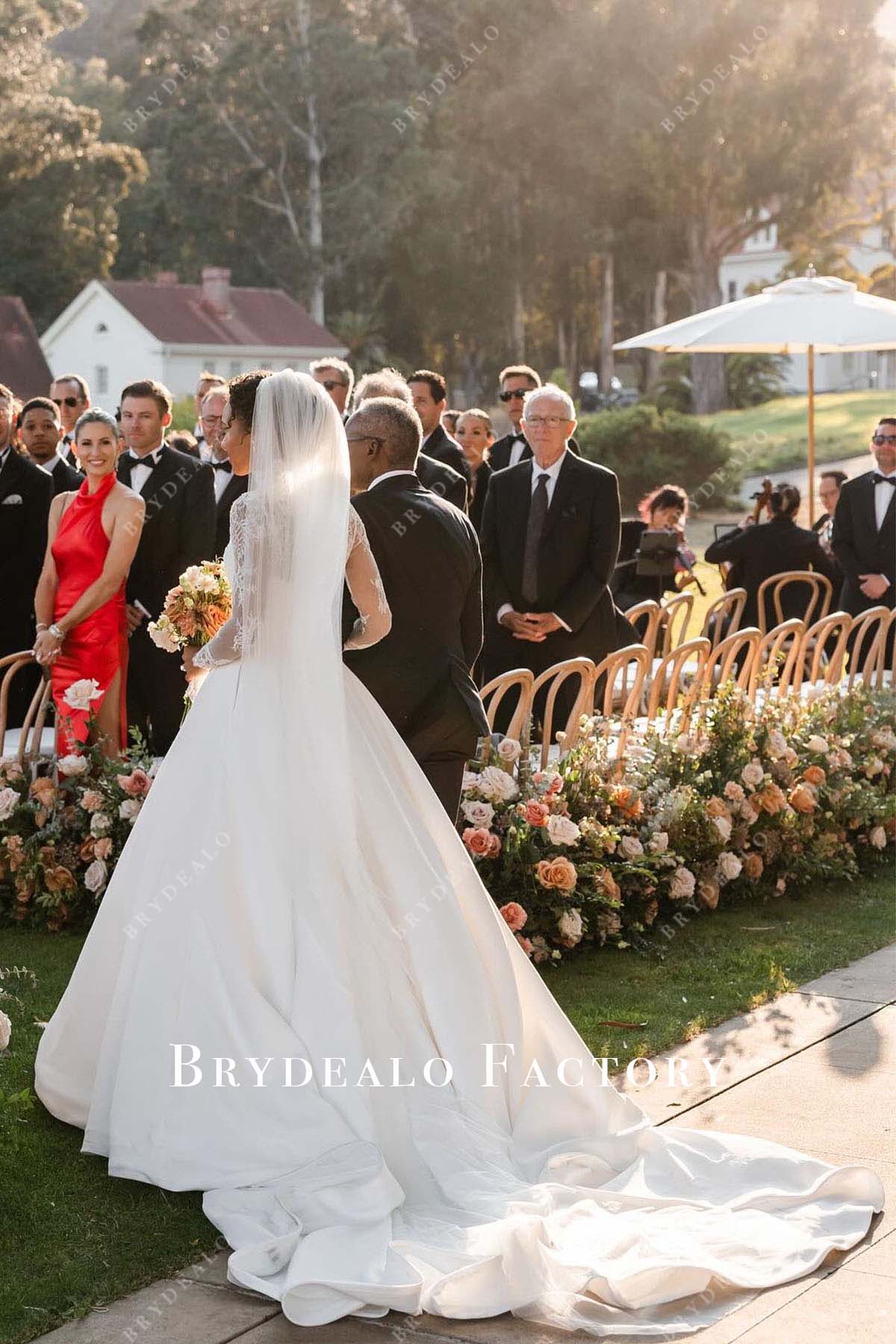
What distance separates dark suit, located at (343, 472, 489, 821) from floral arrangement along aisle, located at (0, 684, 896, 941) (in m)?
0.94

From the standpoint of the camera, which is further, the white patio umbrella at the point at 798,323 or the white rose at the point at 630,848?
the white patio umbrella at the point at 798,323

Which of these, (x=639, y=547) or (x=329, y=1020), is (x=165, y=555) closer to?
(x=639, y=547)

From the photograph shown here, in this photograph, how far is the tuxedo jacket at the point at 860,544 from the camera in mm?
10312

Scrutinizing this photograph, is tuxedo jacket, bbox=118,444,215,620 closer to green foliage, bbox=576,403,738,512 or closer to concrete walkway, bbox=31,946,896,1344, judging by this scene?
concrete walkway, bbox=31,946,896,1344

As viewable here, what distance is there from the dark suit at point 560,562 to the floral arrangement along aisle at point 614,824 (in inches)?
29.9

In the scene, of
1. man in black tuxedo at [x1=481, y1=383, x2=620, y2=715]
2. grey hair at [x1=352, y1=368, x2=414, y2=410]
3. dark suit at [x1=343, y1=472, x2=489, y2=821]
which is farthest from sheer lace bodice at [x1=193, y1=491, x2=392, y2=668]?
man in black tuxedo at [x1=481, y1=383, x2=620, y2=715]

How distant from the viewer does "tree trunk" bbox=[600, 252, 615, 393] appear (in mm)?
53344

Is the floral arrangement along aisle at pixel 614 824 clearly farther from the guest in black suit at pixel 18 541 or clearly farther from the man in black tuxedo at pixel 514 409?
the man in black tuxedo at pixel 514 409

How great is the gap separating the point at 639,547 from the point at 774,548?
946mm

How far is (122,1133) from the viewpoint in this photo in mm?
4156

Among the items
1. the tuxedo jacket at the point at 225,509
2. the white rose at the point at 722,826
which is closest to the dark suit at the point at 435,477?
the tuxedo jacket at the point at 225,509

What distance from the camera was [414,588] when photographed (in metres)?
5.10

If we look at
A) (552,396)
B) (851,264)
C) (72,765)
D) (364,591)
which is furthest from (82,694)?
(851,264)

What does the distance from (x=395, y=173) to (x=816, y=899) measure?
48.2 m
